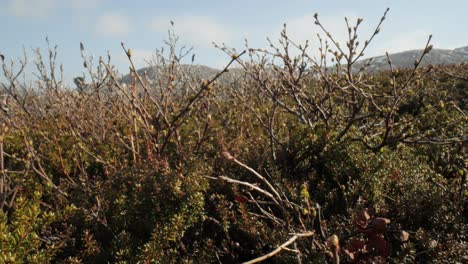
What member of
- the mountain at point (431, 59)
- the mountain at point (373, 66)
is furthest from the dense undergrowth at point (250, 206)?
the mountain at point (431, 59)

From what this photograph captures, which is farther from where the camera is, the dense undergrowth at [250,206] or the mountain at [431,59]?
the mountain at [431,59]

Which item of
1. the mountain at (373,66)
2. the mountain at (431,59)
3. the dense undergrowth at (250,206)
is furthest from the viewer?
the mountain at (431,59)

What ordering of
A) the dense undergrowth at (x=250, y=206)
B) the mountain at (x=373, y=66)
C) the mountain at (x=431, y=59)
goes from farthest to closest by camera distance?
the mountain at (x=431, y=59), the mountain at (x=373, y=66), the dense undergrowth at (x=250, y=206)

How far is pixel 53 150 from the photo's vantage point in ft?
11.1

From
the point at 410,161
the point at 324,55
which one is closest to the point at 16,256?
the point at 410,161

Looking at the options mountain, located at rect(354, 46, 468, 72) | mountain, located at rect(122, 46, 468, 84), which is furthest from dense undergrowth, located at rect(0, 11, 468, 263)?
mountain, located at rect(354, 46, 468, 72)

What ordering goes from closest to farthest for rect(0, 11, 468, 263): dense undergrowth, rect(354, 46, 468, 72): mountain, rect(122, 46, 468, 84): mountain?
rect(0, 11, 468, 263): dense undergrowth → rect(122, 46, 468, 84): mountain → rect(354, 46, 468, 72): mountain

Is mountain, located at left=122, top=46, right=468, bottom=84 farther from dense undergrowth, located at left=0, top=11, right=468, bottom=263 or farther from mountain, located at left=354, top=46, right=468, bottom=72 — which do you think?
dense undergrowth, located at left=0, top=11, right=468, bottom=263

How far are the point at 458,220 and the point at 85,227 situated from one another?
222 cm

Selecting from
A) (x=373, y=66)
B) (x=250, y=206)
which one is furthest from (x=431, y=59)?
(x=250, y=206)

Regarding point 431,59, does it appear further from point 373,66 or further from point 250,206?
point 250,206

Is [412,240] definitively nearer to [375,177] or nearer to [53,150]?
[375,177]

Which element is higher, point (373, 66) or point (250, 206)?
point (373, 66)

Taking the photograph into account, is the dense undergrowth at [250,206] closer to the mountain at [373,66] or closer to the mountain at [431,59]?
the mountain at [373,66]
